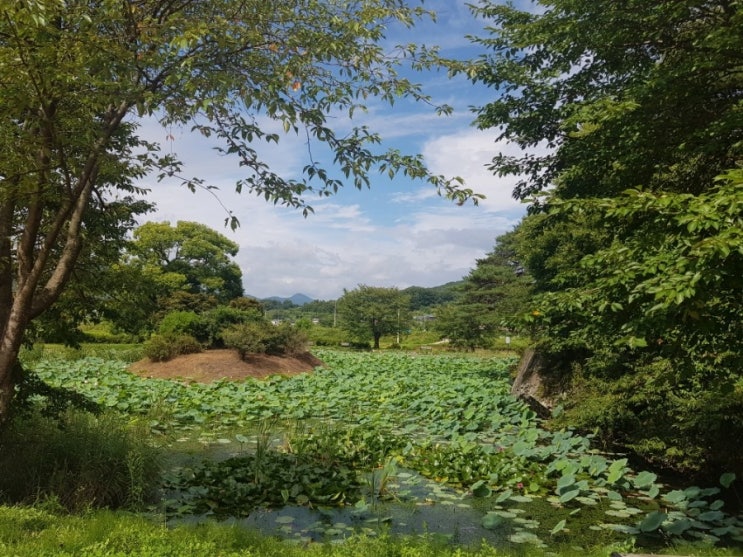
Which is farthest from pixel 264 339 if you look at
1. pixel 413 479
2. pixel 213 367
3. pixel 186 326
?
pixel 413 479

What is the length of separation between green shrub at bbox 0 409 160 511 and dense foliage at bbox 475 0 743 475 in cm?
497

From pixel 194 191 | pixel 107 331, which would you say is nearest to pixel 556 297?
pixel 194 191

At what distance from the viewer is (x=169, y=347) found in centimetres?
1712

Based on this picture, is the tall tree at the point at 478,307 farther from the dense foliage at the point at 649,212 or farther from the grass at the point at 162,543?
the grass at the point at 162,543

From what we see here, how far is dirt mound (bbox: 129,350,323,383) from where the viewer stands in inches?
617

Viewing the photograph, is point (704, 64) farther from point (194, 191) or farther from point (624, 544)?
point (194, 191)

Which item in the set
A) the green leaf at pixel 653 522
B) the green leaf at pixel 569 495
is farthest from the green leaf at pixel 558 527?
the green leaf at pixel 653 522

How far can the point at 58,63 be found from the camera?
4.50 m

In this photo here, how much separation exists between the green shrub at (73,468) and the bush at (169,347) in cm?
1041

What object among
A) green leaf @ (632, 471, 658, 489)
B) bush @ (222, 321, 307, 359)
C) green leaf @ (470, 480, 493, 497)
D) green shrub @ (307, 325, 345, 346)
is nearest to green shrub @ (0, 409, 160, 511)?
green leaf @ (470, 480, 493, 497)

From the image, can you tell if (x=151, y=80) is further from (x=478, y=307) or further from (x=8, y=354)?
(x=478, y=307)

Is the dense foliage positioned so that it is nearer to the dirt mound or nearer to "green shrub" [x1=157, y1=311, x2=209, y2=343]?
the dirt mound

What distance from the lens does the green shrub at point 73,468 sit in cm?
550

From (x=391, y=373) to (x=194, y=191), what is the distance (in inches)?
565
